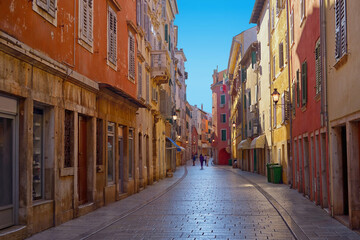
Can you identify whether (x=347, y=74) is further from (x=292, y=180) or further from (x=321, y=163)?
(x=292, y=180)

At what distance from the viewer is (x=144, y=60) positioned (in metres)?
29.3

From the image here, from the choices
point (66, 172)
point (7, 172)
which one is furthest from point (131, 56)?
point (7, 172)

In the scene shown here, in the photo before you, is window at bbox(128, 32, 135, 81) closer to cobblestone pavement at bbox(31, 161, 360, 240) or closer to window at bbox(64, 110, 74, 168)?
cobblestone pavement at bbox(31, 161, 360, 240)

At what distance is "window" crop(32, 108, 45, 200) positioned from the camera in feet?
41.0

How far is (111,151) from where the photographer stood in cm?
2012

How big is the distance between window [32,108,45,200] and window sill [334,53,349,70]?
24.3ft

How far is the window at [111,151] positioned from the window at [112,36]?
262 centimetres

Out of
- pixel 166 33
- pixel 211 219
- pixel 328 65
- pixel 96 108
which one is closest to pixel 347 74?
pixel 328 65

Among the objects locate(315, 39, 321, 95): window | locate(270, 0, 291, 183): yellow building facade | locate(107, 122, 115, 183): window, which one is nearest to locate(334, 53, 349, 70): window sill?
locate(315, 39, 321, 95): window

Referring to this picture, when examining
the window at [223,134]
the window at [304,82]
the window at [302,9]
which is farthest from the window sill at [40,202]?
the window at [223,134]

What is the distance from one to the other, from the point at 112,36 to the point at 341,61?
10.4 meters

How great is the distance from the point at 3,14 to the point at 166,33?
33.0 meters

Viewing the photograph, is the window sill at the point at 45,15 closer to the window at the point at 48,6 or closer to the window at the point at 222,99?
the window at the point at 48,6

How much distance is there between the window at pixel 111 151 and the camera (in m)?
19.6
